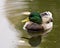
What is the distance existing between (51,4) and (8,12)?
0.88 m

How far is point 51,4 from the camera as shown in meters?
5.56

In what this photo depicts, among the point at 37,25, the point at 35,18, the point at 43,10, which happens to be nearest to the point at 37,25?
the point at 37,25

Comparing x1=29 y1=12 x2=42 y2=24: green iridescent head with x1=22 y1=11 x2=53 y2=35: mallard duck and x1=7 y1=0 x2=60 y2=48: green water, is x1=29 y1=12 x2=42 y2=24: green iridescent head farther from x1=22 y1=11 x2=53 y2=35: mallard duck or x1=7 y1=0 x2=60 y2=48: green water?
x1=7 y1=0 x2=60 y2=48: green water

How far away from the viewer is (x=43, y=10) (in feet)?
17.2

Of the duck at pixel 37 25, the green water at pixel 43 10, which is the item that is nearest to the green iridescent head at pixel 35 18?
the duck at pixel 37 25

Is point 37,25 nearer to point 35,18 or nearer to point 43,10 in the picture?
point 35,18

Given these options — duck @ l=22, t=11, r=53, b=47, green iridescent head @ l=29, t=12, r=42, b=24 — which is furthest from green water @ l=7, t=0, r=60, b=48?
green iridescent head @ l=29, t=12, r=42, b=24

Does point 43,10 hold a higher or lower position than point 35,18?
lower

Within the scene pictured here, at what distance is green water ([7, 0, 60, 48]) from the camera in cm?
404

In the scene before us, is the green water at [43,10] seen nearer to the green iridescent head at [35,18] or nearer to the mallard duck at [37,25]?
the mallard duck at [37,25]

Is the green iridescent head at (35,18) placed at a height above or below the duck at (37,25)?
above

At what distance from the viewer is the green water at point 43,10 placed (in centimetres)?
404

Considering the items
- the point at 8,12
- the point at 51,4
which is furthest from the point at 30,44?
the point at 51,4

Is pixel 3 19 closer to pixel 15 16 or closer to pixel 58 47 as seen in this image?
pixel 15 16
